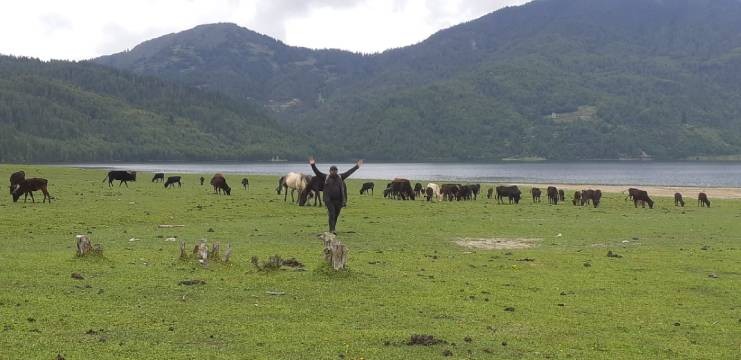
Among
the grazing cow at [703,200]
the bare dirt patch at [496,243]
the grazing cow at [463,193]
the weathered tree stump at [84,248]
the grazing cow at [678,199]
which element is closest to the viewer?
the weathered tree stump at [84,248]

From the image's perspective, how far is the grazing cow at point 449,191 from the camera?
54000 millimetres

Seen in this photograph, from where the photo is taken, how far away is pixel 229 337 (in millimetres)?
11477

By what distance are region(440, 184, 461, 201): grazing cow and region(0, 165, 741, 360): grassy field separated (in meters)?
23.7

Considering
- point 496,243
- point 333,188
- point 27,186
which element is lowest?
point 496,243

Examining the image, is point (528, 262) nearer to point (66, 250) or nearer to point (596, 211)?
point (66, 250)

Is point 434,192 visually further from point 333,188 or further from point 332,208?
point 333,188

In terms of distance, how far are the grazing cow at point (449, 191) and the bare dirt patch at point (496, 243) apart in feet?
84.2

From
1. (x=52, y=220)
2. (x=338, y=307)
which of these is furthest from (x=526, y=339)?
(x=52, y=220)

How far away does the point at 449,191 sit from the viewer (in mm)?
54344

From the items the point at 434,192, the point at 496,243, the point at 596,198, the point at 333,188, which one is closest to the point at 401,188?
the point at 434,192

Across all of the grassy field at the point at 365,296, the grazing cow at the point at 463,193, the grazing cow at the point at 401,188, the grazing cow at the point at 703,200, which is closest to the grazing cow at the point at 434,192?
the grazing cow at the point at 401,188

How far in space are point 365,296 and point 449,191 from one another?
39.7 m

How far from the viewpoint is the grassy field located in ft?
36.9

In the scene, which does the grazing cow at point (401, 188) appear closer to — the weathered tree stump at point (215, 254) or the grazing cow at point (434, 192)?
the grazing cow at point (434, 192)
